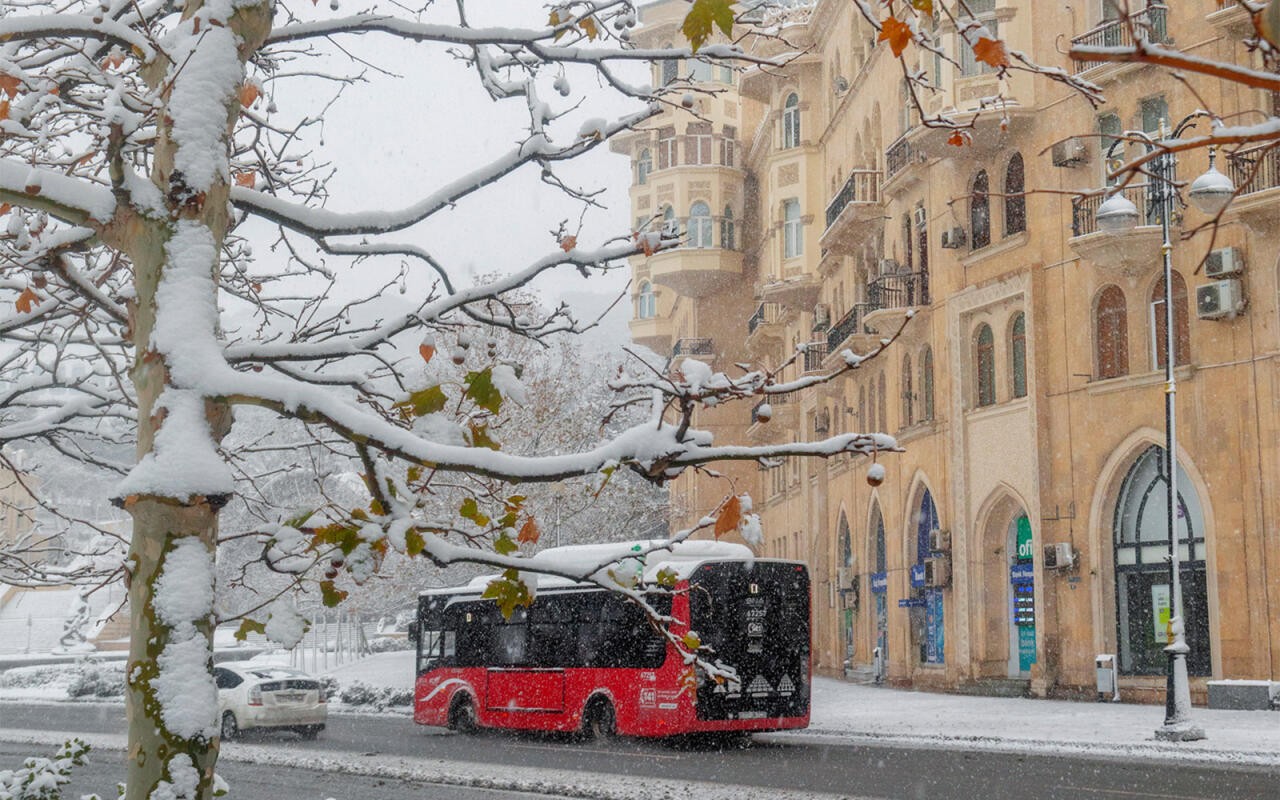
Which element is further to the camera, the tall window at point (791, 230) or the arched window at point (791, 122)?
the arched window at point (791, 122)

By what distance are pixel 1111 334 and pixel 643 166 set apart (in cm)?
3619

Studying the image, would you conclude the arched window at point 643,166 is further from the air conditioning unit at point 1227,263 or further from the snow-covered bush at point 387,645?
the air conditioning unit at point 1227,263

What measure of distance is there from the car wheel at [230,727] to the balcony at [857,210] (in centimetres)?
2033

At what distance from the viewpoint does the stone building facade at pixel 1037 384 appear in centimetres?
2600

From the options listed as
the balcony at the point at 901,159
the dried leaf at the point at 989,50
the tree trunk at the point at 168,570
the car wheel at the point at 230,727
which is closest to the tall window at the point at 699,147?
the balcony at the point at 901,159

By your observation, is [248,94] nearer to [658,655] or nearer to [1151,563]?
[658,655]

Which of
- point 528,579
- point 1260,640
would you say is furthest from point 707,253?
point 528,579

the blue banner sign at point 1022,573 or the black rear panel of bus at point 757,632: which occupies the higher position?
the blue banner sign at point 1022,573

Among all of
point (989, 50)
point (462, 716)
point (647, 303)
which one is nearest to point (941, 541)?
point (462, 716)

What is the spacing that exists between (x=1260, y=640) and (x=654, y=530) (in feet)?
176

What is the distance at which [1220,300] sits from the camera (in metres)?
26.0

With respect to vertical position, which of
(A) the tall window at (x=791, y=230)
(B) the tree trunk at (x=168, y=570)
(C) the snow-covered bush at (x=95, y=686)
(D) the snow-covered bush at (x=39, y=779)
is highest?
(A) the tall window at (x=791, y=230)

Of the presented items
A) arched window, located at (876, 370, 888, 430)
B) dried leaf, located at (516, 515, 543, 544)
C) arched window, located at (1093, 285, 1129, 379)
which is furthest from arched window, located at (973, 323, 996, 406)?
dried leaf, located at (516, 515, 543, 544)

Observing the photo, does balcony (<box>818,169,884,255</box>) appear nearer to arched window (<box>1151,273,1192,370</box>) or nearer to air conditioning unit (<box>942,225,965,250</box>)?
air conditioning unit (<box>942,225,965,250</box>)
